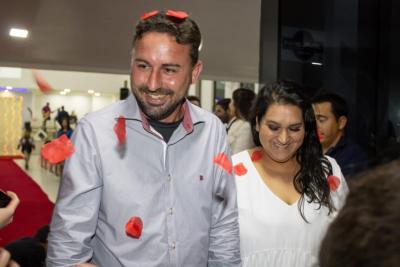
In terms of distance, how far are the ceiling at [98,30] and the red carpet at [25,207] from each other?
6.28 ft

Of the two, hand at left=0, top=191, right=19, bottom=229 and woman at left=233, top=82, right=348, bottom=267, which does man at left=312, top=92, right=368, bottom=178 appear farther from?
hand at left=0, top=191, right=19, bottom=229

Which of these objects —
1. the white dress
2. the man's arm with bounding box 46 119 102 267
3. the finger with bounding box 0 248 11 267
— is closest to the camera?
the finger with bounding box 0 248 11 267

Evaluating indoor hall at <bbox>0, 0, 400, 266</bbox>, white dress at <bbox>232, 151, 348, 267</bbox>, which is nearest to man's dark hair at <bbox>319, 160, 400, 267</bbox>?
white dress at <bbox>232, 151, 348, 267</bbox>

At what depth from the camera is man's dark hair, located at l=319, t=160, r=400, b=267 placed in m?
0.54

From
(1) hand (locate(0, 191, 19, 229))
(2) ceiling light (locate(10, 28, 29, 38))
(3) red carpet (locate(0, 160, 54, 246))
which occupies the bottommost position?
(3) red carpet (locate(0, 160, 54, 246))

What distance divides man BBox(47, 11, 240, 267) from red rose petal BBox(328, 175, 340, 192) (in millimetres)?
582

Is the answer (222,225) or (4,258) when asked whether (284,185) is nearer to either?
(222,225)

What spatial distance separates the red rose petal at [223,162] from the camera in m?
1.67

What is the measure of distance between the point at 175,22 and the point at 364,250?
3.84 ft

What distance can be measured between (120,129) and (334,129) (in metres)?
1.70

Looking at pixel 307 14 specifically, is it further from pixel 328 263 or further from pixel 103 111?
pixel 328 263

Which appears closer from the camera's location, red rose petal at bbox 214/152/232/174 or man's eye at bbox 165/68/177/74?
man's eye at bbox 165/68/177/74

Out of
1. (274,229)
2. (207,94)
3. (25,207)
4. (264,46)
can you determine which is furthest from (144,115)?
(207,94)

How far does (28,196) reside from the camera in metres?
6.79
